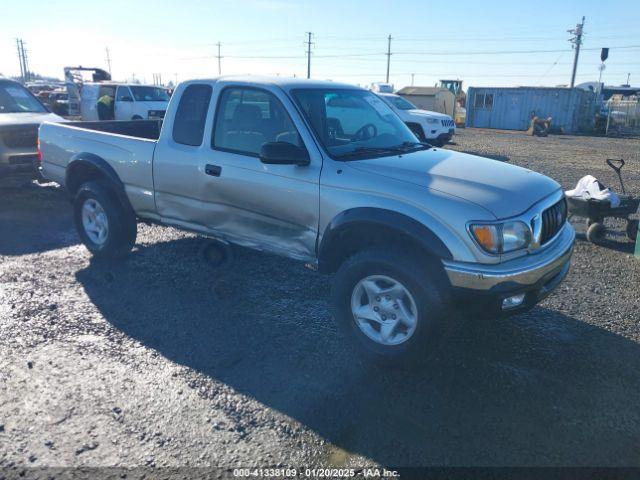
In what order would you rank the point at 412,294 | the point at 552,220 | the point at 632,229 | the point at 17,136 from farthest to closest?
1. the point at 17,136
2. the point at 632,229
3. the point at 552,220
4. the point at 412,294

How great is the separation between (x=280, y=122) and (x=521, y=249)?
213 centimetres

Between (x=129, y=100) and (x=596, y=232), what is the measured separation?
15942 mm

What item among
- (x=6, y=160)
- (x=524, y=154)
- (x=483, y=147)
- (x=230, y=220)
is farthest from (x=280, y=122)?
(x=483, y=147)

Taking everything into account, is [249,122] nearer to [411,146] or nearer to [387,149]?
[387,149]

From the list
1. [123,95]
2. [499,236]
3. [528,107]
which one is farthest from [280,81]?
[528,107]

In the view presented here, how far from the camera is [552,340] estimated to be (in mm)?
4141

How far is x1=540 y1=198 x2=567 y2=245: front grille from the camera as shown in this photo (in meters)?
3.64

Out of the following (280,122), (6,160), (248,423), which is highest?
(280,122)

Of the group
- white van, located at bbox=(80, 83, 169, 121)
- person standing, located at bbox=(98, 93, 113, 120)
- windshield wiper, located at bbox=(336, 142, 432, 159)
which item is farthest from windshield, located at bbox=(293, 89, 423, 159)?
person standing, located at bbox=(98, 93, 113, 120)

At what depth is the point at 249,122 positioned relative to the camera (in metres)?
4.50

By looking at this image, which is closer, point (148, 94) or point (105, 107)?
point (105, 107)

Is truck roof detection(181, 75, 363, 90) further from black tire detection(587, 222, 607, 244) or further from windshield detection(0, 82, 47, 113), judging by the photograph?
windshield detection(0, 82, 47, 113)

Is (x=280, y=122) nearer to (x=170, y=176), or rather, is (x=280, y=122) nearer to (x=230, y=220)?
(x=230, y=220)

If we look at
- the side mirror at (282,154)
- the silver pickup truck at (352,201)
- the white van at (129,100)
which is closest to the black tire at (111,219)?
the silver pickup truck at (352,201)
